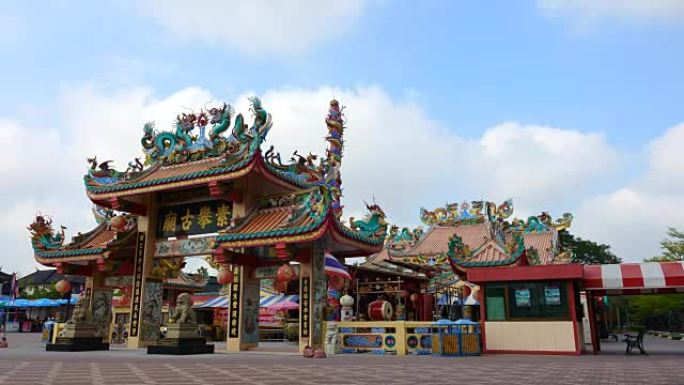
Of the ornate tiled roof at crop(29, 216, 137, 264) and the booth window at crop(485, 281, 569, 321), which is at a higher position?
the ornate tiled roof at crop(29, 216, 137, 264)

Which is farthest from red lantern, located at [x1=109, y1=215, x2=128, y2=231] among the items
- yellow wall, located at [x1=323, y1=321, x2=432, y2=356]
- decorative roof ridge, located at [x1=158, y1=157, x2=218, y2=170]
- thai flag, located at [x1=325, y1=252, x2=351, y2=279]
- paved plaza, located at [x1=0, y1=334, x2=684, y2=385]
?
yellow wall, located at [x1=323, y1=321, x2=432, y2=356]

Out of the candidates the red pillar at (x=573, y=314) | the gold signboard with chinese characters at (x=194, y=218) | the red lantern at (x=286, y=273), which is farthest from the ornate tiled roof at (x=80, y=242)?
the red pillar at (x=573, y=314)

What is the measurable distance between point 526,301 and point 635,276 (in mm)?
3268

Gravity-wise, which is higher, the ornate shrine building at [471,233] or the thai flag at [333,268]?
the ornate shrine building at [471,233]

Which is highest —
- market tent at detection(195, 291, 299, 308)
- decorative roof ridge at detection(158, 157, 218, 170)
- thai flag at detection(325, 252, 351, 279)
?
decorative roof ridge at detection(158, 157, 218, 170)

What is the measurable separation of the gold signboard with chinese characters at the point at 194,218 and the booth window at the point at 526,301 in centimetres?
901

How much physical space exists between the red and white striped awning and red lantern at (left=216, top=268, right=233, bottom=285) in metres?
11.1

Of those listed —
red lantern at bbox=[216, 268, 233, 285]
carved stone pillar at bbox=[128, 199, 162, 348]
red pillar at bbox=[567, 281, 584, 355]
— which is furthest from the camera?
carved stone pillar at bbox=[128, 199, 162, 348]

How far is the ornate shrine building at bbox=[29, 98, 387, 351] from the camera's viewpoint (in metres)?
17.4

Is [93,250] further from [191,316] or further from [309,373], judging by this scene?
[309,373]

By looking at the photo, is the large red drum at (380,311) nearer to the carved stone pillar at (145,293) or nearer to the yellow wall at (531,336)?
the yellow wall at (531,336)

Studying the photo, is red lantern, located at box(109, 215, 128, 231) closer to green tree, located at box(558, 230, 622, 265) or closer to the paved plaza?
the paved plaza

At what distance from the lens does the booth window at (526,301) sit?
54.2 ft

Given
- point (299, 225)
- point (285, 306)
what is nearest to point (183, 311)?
point (299, 225)
